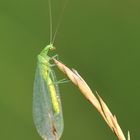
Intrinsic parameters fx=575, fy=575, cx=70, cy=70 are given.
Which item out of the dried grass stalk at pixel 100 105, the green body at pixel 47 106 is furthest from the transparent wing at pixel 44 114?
the dried grass stalk at pixel 100 105

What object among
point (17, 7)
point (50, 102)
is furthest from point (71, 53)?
point (50, 102)

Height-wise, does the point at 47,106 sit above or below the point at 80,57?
below

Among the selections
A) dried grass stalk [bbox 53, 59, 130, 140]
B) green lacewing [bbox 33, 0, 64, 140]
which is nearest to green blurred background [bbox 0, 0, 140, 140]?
Answer: green lacewing [bbox 33, 0, 64, 140]

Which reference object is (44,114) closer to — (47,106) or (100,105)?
(47,106)

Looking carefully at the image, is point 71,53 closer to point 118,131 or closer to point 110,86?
point 110,86

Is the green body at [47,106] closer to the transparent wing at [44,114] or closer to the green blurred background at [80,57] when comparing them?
the transparent wing at [44,114]

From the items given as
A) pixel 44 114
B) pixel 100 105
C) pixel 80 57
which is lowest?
pixel 100 105

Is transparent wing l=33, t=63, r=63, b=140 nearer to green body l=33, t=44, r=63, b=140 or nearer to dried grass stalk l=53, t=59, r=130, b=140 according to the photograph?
green body l=33, t=44, r=63, b=140

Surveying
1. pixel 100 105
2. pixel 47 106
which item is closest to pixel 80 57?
pixel 47 106
